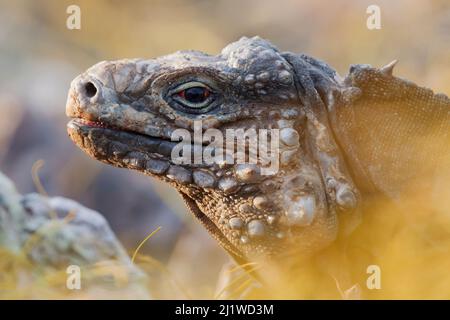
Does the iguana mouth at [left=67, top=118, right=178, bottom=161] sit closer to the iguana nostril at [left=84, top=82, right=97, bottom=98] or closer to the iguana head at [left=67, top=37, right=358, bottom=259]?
the iguana head at [left=67, top=37, right=358, bottom=259]

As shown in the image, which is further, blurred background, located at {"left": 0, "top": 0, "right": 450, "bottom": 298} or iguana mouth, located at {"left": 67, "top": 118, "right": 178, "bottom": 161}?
blurred background, located at {"left": 0, "top": 0, "right": 450, "bottom": 298}

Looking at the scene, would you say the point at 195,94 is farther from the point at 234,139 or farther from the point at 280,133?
the point at 280,133

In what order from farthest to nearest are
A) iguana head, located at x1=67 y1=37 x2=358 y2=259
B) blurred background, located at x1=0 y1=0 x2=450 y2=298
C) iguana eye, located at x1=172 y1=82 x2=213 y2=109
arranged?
blurred background, located at x1=0 y1=0 x2=450 y2=298 → iguana eye, located at x1=172 y1=82 x2=213 y2=109 → iguana head, located at x1=67 y1=37 x2=358 y2=259

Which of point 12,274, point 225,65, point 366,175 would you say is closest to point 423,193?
point 366,175

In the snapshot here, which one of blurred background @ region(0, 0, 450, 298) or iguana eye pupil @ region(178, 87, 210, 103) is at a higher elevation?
blurred background @ region(0, 0, 450, 298)

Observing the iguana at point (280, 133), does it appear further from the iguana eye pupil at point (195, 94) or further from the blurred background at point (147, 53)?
the blurred background at point (147, 53)

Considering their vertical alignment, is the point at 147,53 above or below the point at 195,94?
above

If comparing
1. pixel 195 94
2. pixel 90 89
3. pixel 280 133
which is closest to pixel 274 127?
pixel 280 133

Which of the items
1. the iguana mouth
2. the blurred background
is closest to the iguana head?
the iguana mouth

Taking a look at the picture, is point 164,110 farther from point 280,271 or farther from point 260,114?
point 280,271
